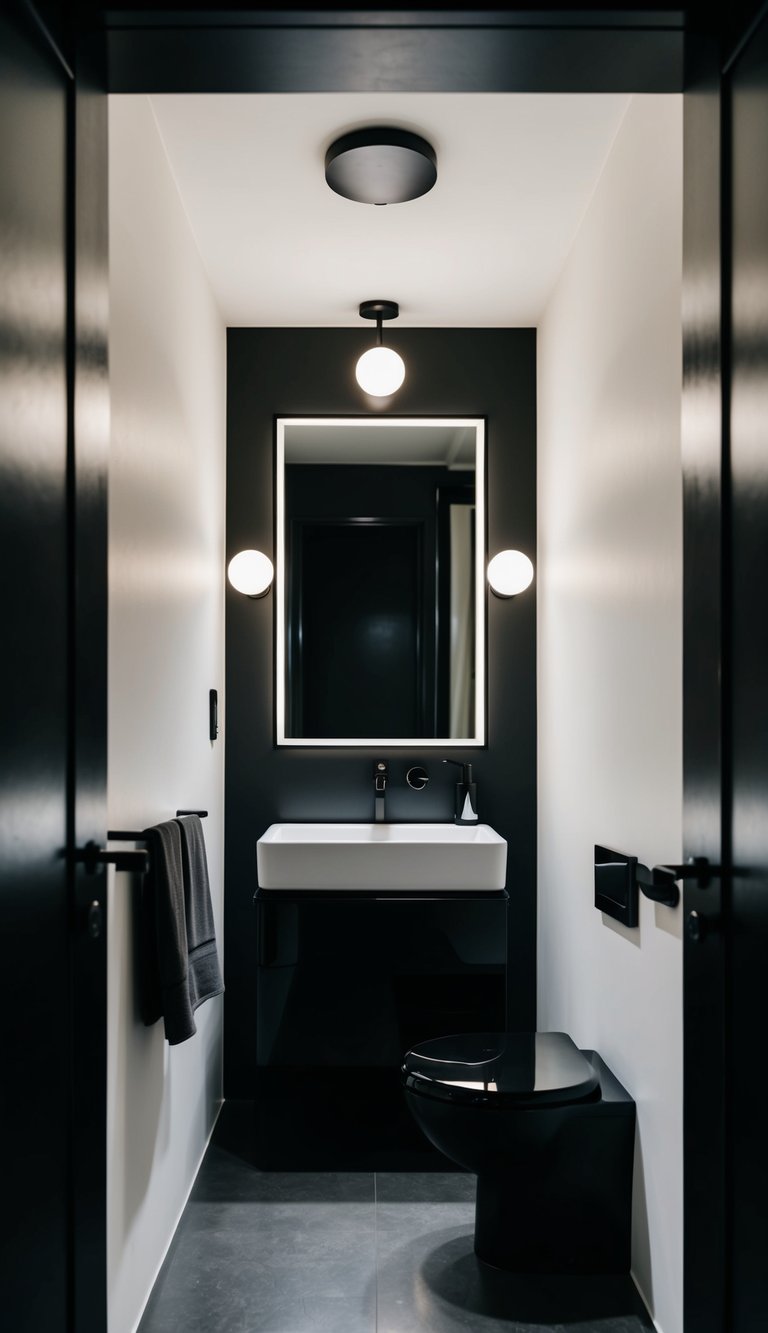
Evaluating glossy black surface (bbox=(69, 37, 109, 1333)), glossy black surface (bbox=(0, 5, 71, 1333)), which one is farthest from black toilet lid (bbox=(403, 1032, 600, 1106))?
glossy black surface (bbox=(0, 5, 71, 1333))

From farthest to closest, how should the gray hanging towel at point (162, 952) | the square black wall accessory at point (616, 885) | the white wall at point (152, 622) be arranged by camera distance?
the square black wall accessory at point (616, 885) < the gray hanging towel at point (162, 952) < the white wall at point (152, 622)

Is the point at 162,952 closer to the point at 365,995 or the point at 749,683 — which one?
the point at 365,995

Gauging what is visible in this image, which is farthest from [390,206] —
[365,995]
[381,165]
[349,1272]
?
[349,1272]

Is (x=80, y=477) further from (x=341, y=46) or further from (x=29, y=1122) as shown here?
(x=29, y=1122)

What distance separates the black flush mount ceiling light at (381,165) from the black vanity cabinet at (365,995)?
1.74m

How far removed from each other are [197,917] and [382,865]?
635 millimetres

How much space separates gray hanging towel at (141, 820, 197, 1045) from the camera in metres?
1.95

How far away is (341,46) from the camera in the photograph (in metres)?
1.22

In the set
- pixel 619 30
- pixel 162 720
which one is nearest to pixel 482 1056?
pixel 162 720

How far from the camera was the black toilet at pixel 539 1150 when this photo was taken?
2.08 meters

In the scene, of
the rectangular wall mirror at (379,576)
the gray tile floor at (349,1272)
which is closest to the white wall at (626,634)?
the gray tile floor at (349,1272)

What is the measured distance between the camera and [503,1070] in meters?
2.21

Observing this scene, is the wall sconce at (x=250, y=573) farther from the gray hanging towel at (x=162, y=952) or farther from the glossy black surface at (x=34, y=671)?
the glossy black surface at (x=34, y=671)

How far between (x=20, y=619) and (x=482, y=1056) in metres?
1.66
